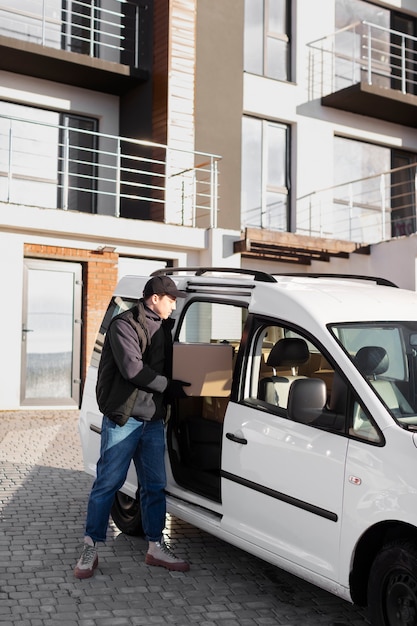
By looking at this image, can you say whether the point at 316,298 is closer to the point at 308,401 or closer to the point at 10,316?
the point at 308,401

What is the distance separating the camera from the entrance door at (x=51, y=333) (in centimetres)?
1255

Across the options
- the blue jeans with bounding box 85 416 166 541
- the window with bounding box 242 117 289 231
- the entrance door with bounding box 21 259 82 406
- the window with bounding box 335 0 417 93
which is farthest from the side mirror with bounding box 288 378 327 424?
the window with bounding box 335 0 417 93

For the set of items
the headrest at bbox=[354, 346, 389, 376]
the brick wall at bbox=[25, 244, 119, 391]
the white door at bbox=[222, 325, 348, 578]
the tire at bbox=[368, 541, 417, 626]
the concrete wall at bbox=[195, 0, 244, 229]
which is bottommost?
the tire at bbox=[368, 541, 417, 626]

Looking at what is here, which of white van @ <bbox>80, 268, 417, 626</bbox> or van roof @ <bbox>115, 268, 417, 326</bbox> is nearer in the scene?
white van @ <bbox>80, 268, 417, 626</bbox>

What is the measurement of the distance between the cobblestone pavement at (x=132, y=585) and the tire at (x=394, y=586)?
56cm

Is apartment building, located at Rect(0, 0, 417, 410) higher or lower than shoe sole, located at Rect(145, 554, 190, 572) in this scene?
higher

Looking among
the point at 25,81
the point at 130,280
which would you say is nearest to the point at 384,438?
the point at 130,280

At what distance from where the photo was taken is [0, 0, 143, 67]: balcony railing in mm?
14188

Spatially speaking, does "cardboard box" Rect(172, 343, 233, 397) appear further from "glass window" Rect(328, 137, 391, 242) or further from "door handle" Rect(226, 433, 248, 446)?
"glass window" Rect(328, 137, 391, 242)

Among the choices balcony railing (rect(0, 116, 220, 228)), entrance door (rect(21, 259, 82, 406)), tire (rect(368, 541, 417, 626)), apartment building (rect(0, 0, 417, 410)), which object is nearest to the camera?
tire (rect(368, 541, 417, 626))

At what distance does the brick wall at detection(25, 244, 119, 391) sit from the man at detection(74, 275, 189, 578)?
7938mm

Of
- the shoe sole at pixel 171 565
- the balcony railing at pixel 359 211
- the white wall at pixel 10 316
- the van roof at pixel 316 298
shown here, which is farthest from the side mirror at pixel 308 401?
the balcony railing at pixel 359 211

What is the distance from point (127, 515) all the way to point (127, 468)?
1043 mm

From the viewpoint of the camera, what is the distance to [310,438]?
3.95m
